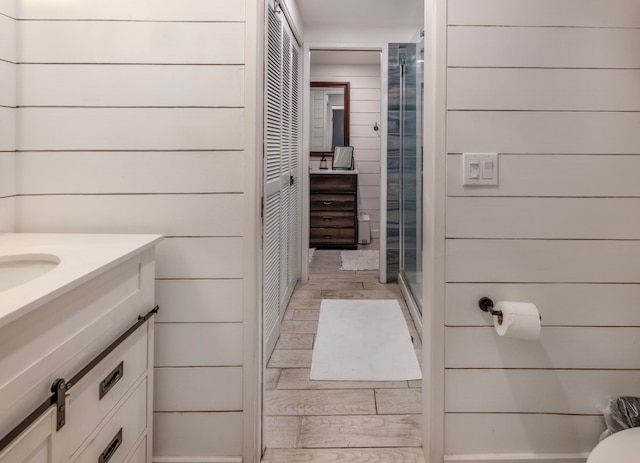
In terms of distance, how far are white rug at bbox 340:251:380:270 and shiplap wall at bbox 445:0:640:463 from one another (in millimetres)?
3059

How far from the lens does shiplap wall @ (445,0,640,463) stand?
1518 mm

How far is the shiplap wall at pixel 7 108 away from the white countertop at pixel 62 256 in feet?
0.36

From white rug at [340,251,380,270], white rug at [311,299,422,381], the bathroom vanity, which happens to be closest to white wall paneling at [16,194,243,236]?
the bathroom vanity

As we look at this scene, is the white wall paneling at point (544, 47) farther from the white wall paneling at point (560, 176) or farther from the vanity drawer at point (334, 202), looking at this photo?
the vanity drawer at point (334, 202)

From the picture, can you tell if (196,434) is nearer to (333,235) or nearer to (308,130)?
(308,130)

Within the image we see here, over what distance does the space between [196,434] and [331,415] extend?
63 cm

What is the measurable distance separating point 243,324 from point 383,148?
9.03 ft

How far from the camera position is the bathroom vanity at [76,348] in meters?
0.80

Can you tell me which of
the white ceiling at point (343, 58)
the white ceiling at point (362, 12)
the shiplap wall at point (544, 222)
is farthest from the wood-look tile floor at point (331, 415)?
the white ceiling at point (343, 58)

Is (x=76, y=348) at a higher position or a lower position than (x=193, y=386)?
higher

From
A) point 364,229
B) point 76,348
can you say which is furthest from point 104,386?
point 364,229

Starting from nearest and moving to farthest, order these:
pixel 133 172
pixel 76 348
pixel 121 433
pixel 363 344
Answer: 1. pixel 76 348
2. pixel 121 433
3. pixel 133 172
4. pixel 363 344

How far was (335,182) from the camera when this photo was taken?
5.44 m

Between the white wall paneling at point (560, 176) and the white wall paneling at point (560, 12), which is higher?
the white wall paneling at point (560, 12)
